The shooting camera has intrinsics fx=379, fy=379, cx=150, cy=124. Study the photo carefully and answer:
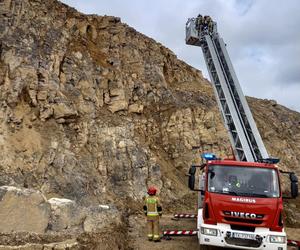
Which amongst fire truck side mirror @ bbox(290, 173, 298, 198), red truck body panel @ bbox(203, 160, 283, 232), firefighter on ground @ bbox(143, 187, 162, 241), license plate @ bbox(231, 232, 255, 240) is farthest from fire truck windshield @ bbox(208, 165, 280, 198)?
firefighter on ground @ bbox(143, 187, 162, 241)

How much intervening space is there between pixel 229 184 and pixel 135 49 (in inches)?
657

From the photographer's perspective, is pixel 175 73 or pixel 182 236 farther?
pixel 175 73

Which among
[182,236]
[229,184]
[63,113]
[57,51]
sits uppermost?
[57,51]

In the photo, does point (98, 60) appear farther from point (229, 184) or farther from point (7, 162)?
point (229, 184)

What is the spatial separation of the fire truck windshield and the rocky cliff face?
24.6 ft

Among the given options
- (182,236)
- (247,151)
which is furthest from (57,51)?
(182,236)

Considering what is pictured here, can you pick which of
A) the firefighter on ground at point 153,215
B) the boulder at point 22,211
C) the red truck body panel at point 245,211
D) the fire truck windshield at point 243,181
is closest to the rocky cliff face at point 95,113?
the firefighter on ground at point 153,215

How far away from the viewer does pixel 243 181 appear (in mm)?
8547

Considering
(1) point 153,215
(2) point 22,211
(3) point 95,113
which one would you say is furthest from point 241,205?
(3) point 95,113

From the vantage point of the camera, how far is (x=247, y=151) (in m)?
13.4

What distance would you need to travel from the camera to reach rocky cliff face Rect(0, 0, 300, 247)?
15.9 metres

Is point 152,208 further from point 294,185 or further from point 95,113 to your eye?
point 95,113

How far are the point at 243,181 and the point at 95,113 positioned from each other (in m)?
11.9

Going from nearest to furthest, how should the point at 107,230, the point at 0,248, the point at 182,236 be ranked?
the point at 0,248, the point at 107,230, the point at 182,236
